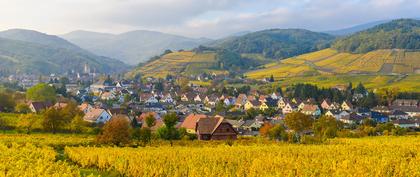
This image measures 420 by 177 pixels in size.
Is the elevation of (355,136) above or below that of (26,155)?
below

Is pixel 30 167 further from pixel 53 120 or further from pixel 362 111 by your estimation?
pixel 362 111

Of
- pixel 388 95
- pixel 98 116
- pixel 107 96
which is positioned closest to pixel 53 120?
pixel 98 116

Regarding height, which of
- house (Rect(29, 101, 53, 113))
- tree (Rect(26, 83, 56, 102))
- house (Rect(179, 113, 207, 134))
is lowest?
house (Rect(179, 113, 207, 134))

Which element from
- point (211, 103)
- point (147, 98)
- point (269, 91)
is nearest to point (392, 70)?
point (269, 91)

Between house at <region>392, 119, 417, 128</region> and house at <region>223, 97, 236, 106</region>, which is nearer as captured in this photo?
house at <region>392, 119, 417, 128</region>

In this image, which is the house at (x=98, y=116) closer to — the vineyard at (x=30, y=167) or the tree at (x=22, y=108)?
the tree at (x=22, y=108)

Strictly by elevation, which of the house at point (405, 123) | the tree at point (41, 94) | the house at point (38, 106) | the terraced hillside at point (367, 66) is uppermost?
the terraced hillside at point (367, 66)

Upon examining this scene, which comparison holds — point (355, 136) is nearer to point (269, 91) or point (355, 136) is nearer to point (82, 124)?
point (82, 124)

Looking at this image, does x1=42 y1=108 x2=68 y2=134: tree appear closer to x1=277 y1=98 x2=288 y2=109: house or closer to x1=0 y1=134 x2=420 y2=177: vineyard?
x1=0 y1=134 x2=420 y2=177: vineyard

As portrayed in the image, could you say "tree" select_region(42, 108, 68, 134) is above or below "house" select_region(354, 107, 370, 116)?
above

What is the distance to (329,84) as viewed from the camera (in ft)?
483

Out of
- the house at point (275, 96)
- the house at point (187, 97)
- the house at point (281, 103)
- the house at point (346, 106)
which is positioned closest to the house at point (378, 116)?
the house at point (346, 106)

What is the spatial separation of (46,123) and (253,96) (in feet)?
254

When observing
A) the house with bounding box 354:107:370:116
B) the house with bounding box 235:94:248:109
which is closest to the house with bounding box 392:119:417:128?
the house with bounding box 354:107:370:116
